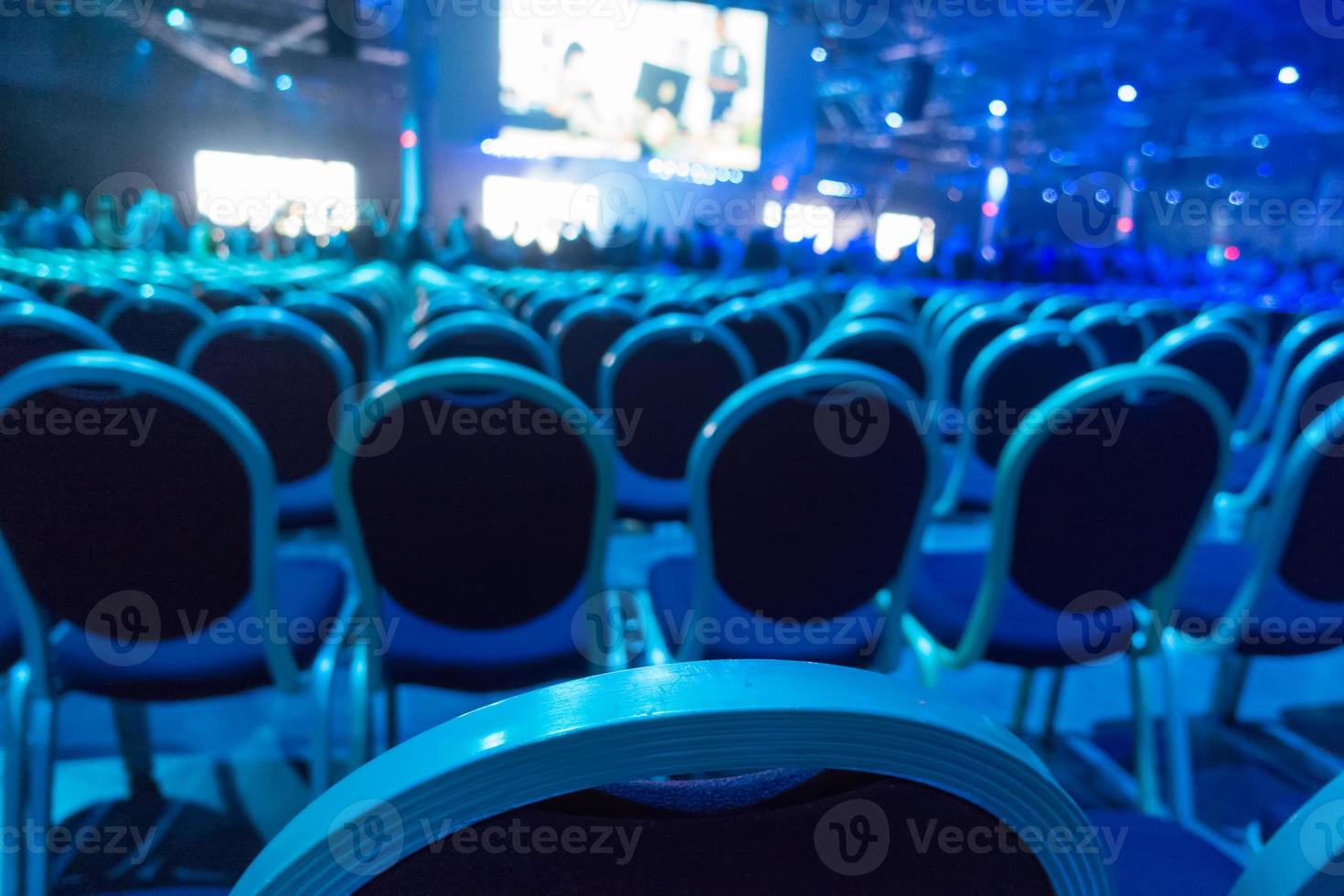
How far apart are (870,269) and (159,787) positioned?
944 cm

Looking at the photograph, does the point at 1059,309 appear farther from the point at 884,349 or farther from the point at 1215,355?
the point at 884,349

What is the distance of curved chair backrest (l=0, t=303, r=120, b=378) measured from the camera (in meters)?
2.02

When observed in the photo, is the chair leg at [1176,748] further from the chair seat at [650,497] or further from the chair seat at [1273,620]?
the chair seat at [650,497]

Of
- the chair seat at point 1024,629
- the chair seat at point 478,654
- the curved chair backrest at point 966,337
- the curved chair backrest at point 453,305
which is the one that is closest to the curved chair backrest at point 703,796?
the chair seat at point 478,654

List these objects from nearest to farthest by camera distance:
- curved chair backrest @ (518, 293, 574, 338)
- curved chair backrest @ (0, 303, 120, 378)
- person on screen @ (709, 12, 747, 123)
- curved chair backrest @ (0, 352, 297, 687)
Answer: curved chair backrest @ (0, 352, 297, 687), curved chair backrest @ (0, 303, 120, 378), curved chair backrest @ (518, 293, 574, 338), person on screen @ (709, 12, 747, 123)

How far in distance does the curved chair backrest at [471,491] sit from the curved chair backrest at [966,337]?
97.3 inches

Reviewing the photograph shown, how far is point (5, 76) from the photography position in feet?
43.0

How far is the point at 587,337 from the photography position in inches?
126

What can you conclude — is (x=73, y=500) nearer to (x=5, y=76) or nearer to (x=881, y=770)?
(x=881, y=770)

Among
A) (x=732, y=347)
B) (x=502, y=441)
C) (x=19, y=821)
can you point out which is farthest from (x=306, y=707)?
(x=732, y=347)

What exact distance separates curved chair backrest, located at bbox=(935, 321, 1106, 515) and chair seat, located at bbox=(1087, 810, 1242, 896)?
165cm

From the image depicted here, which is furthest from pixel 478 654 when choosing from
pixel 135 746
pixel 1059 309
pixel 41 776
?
pixel 1059 309

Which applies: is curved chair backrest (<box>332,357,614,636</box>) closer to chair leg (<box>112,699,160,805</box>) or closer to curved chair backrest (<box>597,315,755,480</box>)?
chair leg (<box>112,699,160,805</box>)

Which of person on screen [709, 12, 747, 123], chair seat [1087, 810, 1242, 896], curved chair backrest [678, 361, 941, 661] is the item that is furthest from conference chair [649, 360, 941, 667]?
person on screen [709, 12, 747, 123]
